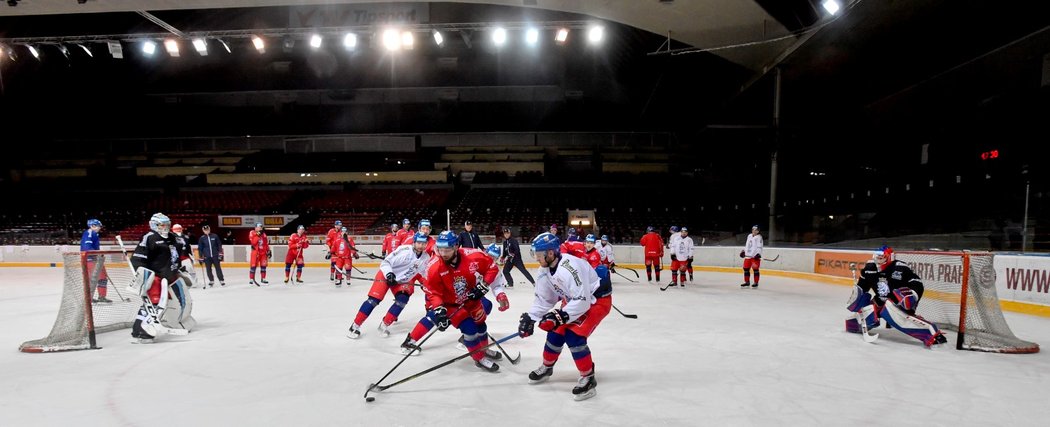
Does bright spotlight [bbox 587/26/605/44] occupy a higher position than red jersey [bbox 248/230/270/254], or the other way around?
bright spotlight [bbox 587/26/605/44]

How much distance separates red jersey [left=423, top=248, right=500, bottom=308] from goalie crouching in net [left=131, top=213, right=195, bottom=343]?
3414 millimetres

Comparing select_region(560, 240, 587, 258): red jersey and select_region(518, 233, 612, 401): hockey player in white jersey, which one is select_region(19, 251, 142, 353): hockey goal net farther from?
select_region(560, 240, 587, 258): red jersey

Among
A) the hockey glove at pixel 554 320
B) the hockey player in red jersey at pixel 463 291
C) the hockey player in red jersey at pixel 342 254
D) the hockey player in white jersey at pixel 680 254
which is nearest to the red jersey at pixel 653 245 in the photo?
the hockey player in white jersey at pixel 680 254

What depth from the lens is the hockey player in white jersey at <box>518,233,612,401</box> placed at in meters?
3.83

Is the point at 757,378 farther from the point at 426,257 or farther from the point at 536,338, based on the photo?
the point at 426,257

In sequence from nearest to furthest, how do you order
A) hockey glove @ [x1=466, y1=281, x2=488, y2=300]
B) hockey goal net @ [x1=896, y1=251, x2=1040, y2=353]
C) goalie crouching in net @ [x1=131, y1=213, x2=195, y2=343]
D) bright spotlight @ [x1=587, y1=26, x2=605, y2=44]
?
hockey glove @ [x1=466, y1=281, x2=488, y2=300] < hockey goal net @ [x1=896, y1=251, x2=1040, y2=353] < goalie crouching in net @ [x1=131, y1=213, x2=195, y2=343] < bright spotlight @ [x1=587, y1=26, x2=605, y2=44]

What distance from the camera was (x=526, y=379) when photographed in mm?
4422

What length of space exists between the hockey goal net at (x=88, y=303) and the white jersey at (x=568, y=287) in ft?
16.5

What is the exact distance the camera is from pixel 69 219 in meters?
22.7

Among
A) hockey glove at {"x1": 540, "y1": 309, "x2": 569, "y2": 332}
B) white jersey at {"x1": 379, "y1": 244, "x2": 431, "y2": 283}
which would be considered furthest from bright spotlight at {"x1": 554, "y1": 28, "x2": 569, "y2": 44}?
hockey glove at {"x1": 540, "y1": 309, "x2": 569, "y2": 332}

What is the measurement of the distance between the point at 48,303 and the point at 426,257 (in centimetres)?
786

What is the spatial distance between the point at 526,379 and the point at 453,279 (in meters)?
1.08

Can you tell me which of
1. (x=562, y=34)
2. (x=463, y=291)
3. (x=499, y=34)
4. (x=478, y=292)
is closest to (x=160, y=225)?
(x=463, y=291)

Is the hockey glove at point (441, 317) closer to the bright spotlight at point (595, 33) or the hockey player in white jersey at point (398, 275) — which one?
the hockey player in white jersey at point (398, 275)
